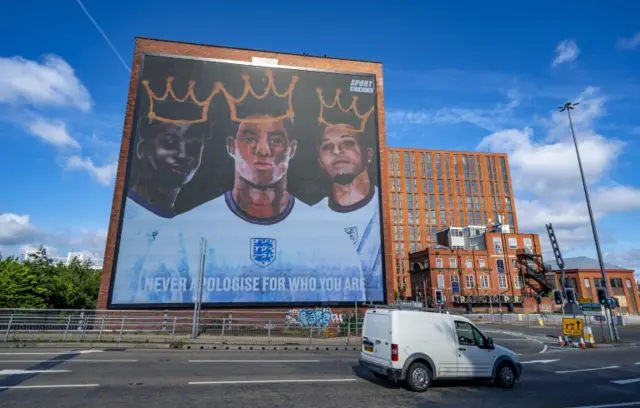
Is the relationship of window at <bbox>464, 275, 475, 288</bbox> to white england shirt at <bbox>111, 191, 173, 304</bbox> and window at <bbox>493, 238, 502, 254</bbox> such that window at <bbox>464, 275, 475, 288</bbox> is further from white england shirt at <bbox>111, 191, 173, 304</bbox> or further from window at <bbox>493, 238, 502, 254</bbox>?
white england shirt at <bbox>111, 191, 173, 304</bbox>

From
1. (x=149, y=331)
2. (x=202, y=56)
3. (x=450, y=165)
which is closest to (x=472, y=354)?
(x=149, y=331)

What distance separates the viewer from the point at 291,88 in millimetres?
29891

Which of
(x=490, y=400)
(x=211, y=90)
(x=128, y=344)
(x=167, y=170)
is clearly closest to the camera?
(x=490, y=400)

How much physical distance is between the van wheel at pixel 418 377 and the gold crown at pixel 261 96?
23532 mm

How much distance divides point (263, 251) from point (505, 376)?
62.3 feet

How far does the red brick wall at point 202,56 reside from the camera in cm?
2450

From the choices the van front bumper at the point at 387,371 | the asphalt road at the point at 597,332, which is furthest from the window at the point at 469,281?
Answer: the van front bumper at the point at 387,371

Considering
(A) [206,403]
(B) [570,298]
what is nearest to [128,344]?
(A) [206,403]

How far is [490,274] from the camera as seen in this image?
212ft

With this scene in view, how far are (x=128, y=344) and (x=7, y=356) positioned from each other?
190 inches

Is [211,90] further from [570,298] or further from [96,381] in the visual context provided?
[570,298]

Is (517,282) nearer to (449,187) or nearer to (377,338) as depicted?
(449,187)

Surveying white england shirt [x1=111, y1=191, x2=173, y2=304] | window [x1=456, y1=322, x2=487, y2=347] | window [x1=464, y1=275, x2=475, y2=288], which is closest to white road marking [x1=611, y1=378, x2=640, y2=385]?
window [x1=456, y1=322, x2=487, y2=347]

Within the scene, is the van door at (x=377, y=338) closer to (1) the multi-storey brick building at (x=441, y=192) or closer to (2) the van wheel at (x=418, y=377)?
(2) the van wheel at (x=418, y=377)
